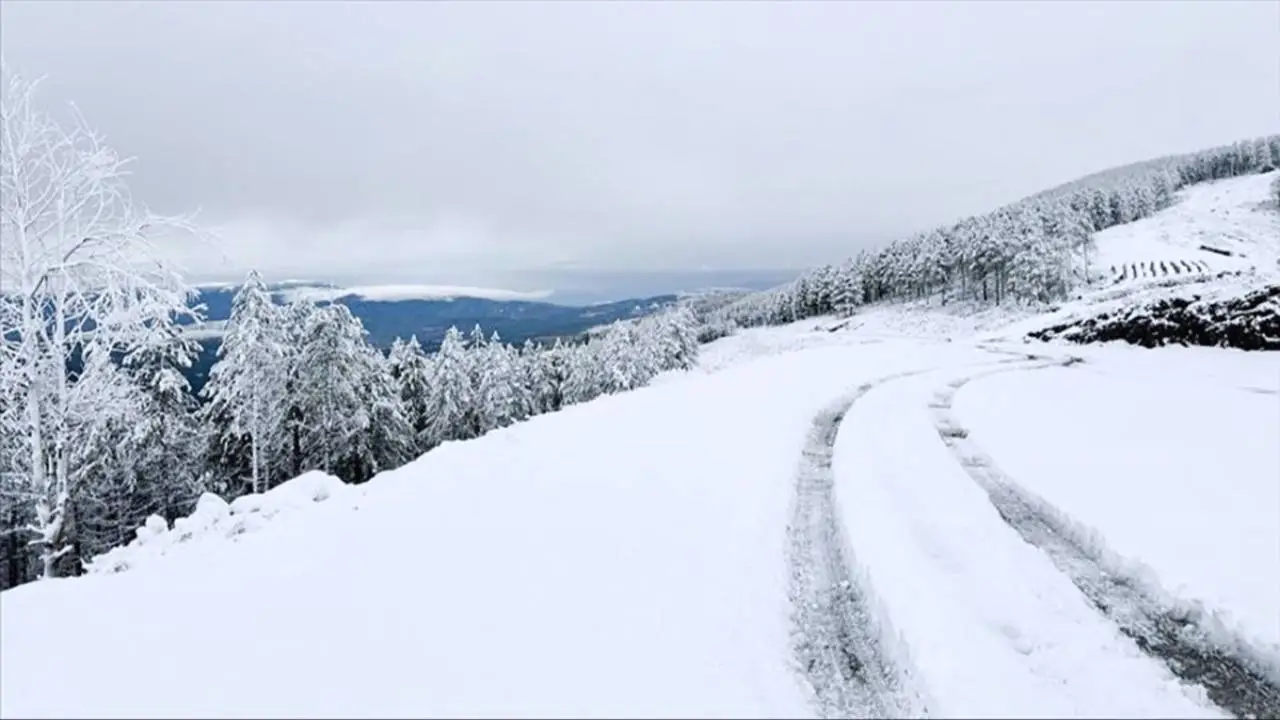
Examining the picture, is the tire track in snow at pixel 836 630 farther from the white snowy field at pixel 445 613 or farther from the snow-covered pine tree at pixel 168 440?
the snow-covered pine tree at pixel 168 440

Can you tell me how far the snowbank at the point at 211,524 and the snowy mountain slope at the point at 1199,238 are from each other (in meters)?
76.0

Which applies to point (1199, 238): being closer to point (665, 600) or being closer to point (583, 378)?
point (583, 378)

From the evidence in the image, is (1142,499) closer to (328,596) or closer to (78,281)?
(328,596)

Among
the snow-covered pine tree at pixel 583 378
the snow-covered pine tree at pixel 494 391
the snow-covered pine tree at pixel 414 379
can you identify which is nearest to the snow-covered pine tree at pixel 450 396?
the snow-covered pine tree at pixel 414 379

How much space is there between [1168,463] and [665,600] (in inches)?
416

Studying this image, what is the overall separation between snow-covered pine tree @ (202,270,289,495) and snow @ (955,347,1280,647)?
2572cm

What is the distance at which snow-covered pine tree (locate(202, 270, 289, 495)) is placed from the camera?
24469 millimetres

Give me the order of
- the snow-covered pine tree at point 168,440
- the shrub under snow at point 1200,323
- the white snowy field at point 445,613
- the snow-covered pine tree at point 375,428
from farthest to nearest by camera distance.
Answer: the snow-covered pine tree at point 375,428
the shrub under snow at point 1200,323
the snow-covered pine tree at point 168,440
the white snowy field at point 445,613

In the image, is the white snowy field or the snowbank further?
the snowbank

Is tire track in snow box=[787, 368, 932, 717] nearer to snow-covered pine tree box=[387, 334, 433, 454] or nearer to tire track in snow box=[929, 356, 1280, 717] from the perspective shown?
tire track in snow box=[929, 356, 1280, 717]

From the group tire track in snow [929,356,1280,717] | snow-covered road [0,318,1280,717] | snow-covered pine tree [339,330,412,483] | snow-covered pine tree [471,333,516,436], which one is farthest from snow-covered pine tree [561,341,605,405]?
tire track in snow [929,356,1280,717]

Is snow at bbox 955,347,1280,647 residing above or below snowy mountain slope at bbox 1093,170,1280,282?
below

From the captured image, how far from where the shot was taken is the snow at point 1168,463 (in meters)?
Answer: 6.57

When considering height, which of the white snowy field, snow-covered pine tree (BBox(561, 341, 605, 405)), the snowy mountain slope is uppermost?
the snowy mountain slope
